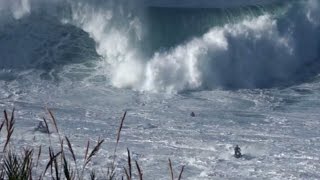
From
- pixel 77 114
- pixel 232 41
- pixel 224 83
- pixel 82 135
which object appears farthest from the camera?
pixel 232 41

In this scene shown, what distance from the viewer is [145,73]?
1647cm

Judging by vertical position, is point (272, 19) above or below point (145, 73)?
above

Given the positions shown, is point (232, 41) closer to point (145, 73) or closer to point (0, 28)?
point (145, 73)

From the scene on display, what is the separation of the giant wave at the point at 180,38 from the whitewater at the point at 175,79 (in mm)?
25

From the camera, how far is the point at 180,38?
57.5 ft

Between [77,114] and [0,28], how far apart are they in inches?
200

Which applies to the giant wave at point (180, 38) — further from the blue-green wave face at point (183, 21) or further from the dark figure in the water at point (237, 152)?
the dark figure in the water at point (237, 152)

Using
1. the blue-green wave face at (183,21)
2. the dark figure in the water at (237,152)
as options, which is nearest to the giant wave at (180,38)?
the blue-green wave face at (183,21)

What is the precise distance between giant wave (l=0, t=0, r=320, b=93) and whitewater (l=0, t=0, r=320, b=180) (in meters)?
0.02

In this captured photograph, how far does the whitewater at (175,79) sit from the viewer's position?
446 inches

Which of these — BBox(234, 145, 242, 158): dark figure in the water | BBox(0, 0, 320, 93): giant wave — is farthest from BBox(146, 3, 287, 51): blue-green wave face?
BBox(234, 145, 242, 158): dark figure in the water

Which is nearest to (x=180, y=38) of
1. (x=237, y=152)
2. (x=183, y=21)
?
(x=183, y=21)

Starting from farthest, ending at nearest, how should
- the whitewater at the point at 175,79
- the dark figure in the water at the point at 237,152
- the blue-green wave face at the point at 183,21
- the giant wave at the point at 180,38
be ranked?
the blue-green wave face at the point at 183,21, the giant wave at the point at 180,38, the whitewater at the point at 175,79, the dark figure in the water at the point at 237,152

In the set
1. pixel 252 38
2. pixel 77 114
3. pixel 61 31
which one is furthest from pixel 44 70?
pixel 252 38
